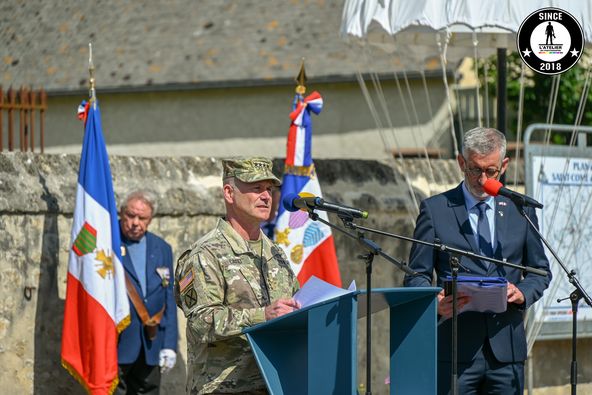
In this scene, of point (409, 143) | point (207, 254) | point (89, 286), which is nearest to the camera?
point (207, 254)

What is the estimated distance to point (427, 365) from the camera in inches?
183

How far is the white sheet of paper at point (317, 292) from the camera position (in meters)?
4.30

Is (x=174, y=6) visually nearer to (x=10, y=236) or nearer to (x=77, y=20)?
(x=77, y=20)

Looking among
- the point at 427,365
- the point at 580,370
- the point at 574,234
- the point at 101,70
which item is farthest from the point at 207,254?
the point at 101,70

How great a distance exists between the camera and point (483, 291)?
5.04 metres

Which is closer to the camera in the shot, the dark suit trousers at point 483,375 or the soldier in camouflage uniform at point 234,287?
the soldier in camouflage uniform at point 234,287

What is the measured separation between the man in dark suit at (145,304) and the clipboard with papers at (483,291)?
2.75 metres

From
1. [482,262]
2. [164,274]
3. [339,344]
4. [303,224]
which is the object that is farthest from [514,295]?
[303,224]

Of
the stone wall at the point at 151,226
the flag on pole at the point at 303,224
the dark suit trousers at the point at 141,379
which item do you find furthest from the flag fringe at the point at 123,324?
the flag on pole at the point at 303,224

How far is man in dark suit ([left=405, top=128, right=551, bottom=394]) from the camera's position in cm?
528

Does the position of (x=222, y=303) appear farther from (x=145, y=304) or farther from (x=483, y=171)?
→ (x=145, y=304)

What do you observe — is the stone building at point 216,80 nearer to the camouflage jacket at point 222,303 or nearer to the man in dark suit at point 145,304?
the man in dark suit at point 145,304

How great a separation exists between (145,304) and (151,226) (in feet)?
2.39

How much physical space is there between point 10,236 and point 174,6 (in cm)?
1156
